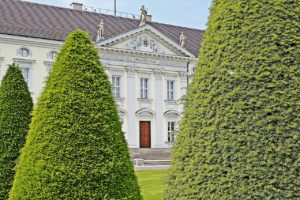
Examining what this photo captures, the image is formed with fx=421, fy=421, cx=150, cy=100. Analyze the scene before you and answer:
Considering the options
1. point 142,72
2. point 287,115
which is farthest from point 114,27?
point 287,115

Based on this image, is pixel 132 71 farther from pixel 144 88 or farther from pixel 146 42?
pixel 146 42

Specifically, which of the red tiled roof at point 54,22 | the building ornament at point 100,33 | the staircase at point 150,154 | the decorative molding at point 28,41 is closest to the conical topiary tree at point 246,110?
the staircase at point 150,154

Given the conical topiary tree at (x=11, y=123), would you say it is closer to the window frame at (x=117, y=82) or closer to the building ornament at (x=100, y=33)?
the building ornament at (x=100, y=33)

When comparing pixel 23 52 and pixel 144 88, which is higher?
pixel 23 52

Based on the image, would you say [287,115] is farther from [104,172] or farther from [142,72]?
[142,72]

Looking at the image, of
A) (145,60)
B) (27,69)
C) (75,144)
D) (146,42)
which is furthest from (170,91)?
(75,144)

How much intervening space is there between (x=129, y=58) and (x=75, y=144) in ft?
103

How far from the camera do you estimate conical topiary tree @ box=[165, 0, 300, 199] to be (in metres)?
3.24

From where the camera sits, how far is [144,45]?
36.3m

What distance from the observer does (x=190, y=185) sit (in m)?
3.57

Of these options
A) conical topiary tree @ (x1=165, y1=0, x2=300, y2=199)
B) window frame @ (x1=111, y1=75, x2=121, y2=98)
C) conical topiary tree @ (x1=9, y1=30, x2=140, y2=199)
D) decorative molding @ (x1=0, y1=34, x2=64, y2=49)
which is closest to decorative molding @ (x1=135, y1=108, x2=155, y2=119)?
window frame @ (x1=111, y1=75, x2=121, y2=98)

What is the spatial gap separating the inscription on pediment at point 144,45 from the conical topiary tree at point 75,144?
30.9m

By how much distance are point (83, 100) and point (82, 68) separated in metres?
0.42

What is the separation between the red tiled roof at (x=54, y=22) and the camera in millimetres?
31719
